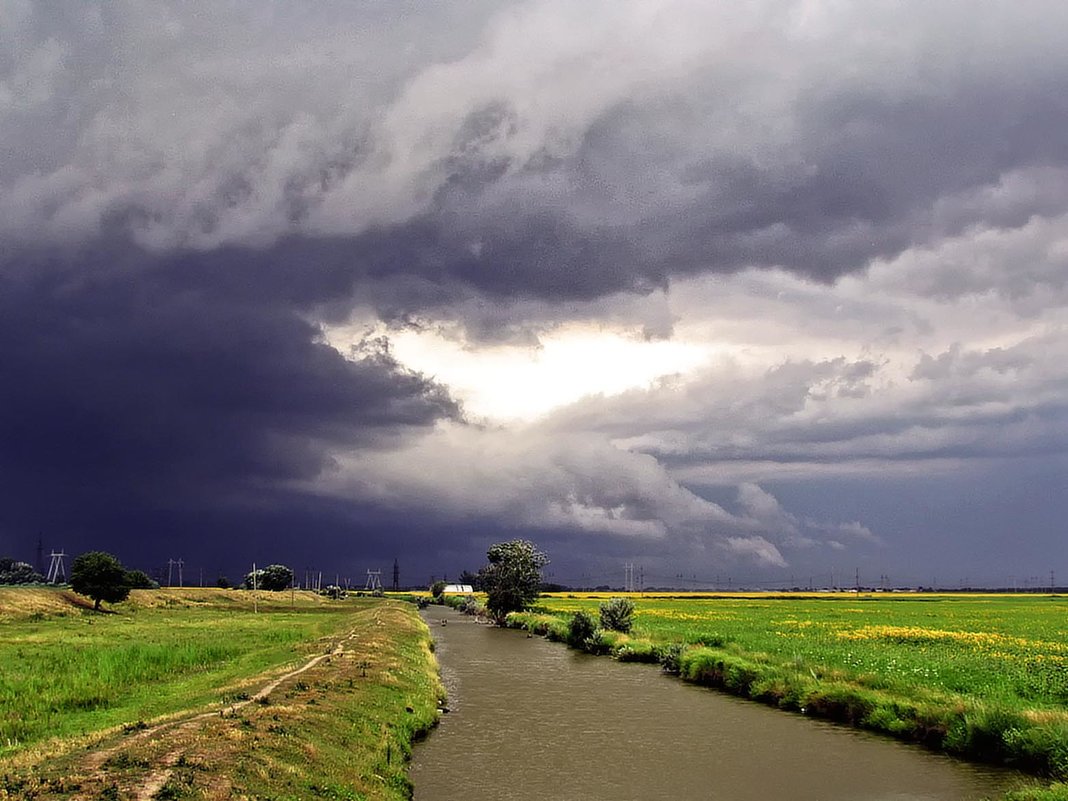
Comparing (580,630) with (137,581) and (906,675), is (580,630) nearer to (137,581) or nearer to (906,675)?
(906,675)

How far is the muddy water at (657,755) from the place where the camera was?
24938 millimetres

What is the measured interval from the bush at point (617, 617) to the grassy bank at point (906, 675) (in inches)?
55.7

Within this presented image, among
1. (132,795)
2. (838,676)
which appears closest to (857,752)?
(838,676)

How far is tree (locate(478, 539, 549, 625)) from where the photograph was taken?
111 metres

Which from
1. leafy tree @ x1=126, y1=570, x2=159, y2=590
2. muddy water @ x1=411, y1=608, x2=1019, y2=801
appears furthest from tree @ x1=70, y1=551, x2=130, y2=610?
muddy water @ x1=411, y1=608, x2=1019, y2=801

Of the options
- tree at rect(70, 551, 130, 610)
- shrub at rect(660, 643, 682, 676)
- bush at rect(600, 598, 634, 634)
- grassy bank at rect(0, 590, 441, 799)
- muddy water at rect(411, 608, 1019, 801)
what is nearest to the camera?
grassy bank at rect(0, 590, 441, 799)

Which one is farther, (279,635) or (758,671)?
(279,635)

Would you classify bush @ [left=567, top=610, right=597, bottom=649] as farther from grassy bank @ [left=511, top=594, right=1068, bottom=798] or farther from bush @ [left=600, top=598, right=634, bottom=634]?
grassy bank @ [left=511, top=594, right=1068, bottom=798]

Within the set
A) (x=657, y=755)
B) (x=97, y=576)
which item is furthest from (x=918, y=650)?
(x=97, y=576)

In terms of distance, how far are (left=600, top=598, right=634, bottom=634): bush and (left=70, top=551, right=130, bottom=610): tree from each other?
59.2 meters

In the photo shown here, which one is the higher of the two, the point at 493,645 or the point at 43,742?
the point at 43,742

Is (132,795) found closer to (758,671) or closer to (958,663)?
(758,671)

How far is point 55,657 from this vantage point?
145 feet

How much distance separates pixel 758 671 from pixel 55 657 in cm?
3618
